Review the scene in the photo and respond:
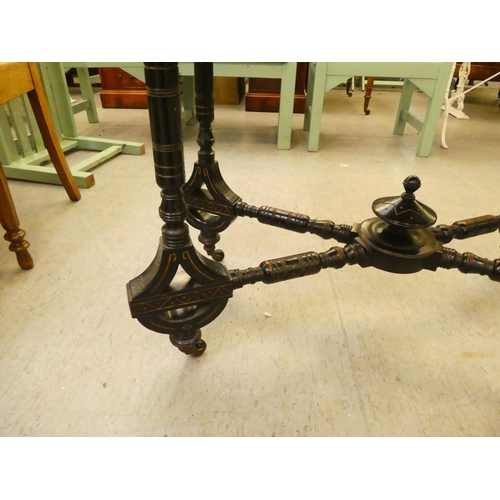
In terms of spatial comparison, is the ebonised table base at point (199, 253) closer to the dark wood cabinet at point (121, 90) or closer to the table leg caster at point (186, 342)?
the table leg caster at point (186, 342)

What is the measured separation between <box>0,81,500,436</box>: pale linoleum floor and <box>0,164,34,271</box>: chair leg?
4 centimetres

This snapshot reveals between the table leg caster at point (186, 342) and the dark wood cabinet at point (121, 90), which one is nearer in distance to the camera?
the table leg caster at point (186, 342)

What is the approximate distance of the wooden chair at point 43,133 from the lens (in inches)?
37.8

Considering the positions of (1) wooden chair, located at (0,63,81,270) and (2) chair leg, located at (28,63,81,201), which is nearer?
(1) wooden chair, located at (0,63,81,270)

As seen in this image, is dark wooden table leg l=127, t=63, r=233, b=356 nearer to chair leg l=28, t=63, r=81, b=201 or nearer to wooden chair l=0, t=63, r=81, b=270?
wooden chair l=0, t=63, r=81, b=270

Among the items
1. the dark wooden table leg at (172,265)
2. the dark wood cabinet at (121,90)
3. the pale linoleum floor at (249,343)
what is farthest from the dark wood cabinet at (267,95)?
the dark wooden table leg at (172,265)

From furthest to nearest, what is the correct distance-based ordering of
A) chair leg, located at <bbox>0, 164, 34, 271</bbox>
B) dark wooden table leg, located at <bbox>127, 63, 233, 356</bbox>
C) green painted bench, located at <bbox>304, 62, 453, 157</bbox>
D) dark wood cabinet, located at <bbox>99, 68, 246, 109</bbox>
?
dark wood cabinet, located at <bbox>99, 68, 246, 109</bbox> < green painted bench, located at <bbox>304, 62, 453, 157</bbox> < chair leg, located at <bbox>0, 164, 34, 271</bbox> < dark wooden table leg, located at <bbox>127, 63, 233, 356</bbox>

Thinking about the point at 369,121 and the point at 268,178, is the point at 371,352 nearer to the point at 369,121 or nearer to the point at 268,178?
the point at 268,178

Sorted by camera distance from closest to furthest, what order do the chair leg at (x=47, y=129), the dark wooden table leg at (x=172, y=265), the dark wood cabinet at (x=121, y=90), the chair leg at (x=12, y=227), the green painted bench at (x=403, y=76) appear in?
the dark wooden table leg at (x=172, y=265), the chair leg at (x=12, y=227), the chair leg at (x=47, y=129), the green painted bench at (x=403, y=76), the dark wood cabinet at (x=121, y=90)

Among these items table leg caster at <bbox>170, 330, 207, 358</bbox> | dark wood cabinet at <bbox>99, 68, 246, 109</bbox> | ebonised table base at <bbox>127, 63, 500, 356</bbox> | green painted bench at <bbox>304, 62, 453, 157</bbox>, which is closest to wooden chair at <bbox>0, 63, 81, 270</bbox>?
ebonised table base at <bbox>127, 63, 500, 356</bbox>

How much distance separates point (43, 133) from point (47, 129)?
0.03m

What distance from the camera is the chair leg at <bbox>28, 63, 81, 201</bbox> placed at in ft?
3.89

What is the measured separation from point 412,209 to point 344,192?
→ 823mm

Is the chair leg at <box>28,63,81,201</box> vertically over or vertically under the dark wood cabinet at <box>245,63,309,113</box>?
over
